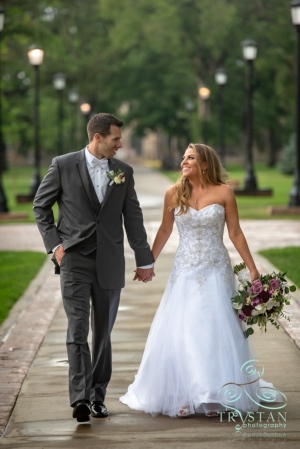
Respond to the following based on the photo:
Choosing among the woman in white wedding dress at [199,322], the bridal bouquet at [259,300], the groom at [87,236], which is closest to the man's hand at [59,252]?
the groom at [87,236]

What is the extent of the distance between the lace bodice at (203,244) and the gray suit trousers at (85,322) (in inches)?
23.2

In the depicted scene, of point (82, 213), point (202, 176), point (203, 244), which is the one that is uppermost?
point (202, 176)

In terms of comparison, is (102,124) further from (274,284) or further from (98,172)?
(274,284)

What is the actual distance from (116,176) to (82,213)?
1.09 feet

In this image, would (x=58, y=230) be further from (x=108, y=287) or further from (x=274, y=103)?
(x=274, y=103)

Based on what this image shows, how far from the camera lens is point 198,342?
7531 millimetres

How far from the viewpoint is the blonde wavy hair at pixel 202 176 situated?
7.69 meters

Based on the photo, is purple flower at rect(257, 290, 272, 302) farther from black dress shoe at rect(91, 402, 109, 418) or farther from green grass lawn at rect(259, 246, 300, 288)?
green grass lawn at rect(259, 246, 300, 288)

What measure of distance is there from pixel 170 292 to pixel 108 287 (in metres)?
0.58

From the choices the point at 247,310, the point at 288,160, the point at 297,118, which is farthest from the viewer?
the point at 288,160

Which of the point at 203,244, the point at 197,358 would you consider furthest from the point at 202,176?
the point at 197,358

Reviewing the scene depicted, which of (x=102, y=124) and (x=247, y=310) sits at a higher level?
(x=102, y=124)

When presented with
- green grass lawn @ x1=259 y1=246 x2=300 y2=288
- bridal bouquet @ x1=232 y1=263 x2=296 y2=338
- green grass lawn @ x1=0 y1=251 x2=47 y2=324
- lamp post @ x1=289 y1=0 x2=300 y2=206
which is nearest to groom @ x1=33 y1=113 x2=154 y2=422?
bridal bouquet @ x1=232 y1=263 x2=296 y2=338

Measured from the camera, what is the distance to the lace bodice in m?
7.75
